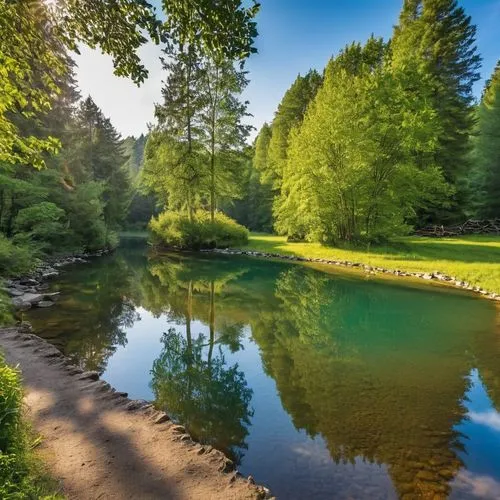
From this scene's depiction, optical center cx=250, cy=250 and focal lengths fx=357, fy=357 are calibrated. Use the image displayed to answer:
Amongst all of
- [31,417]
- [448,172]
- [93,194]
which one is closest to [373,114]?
[448,172]

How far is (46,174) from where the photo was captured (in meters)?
20.9

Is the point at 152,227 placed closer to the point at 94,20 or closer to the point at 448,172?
the point at 448,172

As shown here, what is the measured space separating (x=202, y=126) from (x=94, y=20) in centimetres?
2874

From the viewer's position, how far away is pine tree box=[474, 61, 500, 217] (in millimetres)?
32781

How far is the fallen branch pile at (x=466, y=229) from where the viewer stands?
30688mm

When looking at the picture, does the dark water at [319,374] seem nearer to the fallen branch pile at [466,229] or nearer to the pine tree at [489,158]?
the fallen branch pile at [466,229]

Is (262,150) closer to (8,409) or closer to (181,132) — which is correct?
(181,132)

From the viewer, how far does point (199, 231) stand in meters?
32.7

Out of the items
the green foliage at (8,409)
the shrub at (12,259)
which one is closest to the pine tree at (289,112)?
the shrub at (12,259)

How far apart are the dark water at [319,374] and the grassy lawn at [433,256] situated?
3170 millimetres

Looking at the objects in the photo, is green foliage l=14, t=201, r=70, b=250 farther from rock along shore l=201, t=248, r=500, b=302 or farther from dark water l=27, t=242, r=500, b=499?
rock along shore l=201, t=248, r=500, b=302

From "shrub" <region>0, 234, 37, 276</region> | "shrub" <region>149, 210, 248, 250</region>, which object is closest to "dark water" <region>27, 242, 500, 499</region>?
"shrub" <region>0, 234, 37, 276</region>

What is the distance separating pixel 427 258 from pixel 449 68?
825 inches

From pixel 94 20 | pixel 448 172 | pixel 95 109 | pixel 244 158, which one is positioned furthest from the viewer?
pixel 95 109
